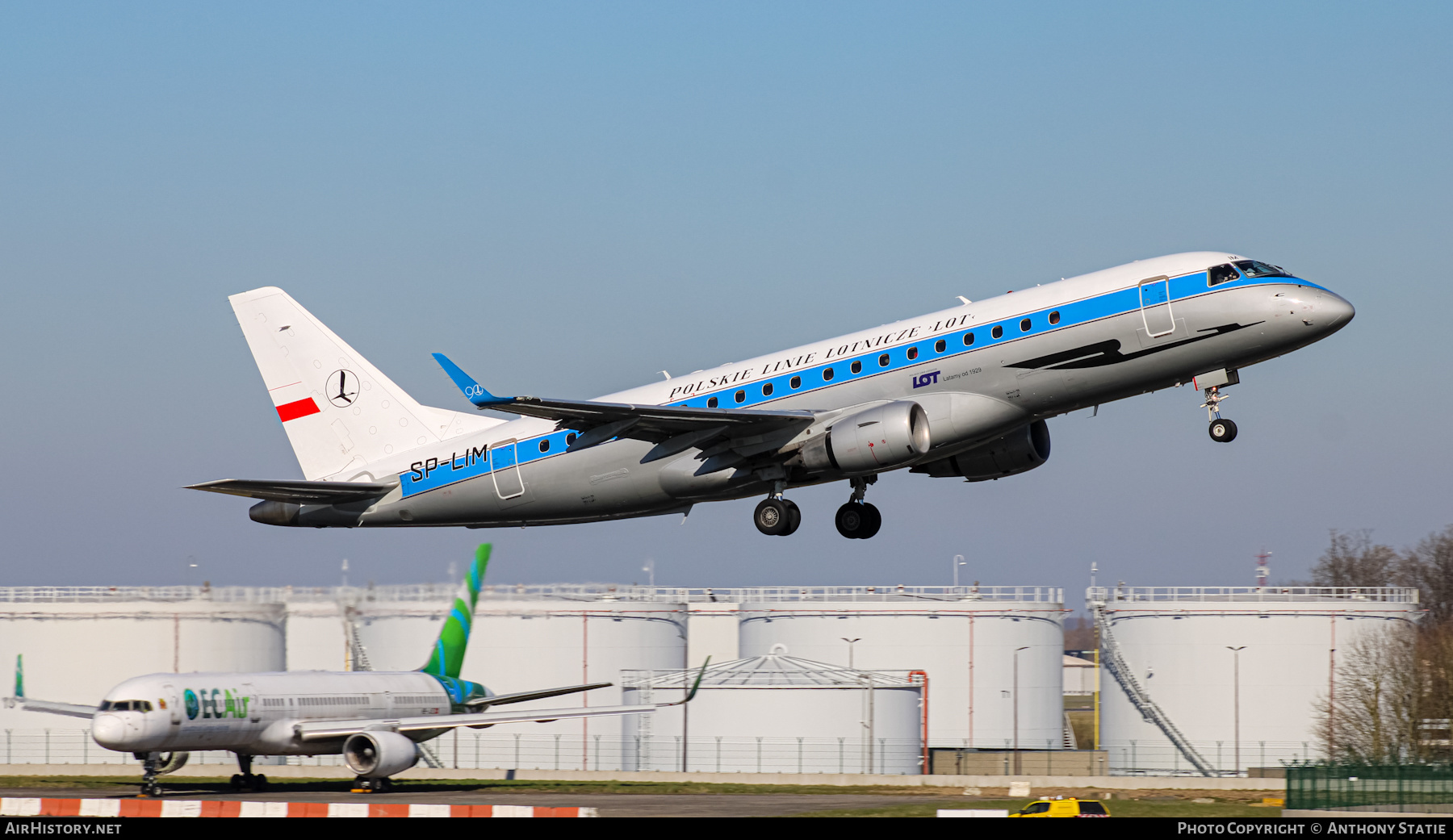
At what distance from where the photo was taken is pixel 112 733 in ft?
154

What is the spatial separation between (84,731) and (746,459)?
40.0 m

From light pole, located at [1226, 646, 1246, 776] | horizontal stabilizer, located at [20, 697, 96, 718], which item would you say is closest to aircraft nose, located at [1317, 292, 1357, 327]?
horizontal stabilizer, located at [20, 697, 96, 718]

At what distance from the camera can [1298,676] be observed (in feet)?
240

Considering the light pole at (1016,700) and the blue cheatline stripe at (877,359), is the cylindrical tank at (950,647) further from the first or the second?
the blue cheatline stripe at (877,359)

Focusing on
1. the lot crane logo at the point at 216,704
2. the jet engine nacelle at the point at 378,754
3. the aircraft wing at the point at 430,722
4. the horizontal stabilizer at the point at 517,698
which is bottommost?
the jet engine nacelle at the point at 378,754

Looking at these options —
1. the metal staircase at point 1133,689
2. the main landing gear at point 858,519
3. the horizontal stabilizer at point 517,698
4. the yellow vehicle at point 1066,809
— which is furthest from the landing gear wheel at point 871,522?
the metal staircase at point 1133,689

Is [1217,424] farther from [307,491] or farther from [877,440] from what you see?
[307,491]

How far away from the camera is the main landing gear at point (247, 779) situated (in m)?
50.8

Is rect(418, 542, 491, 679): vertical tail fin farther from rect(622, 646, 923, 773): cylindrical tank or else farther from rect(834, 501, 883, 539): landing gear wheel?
rect(834, 501, 883, 539): landing gear wheel

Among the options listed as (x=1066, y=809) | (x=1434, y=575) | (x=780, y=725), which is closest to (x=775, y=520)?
(x=1066, y=809)

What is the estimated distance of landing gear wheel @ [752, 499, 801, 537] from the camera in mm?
37625

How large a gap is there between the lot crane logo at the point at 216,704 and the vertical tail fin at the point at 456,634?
895cm
